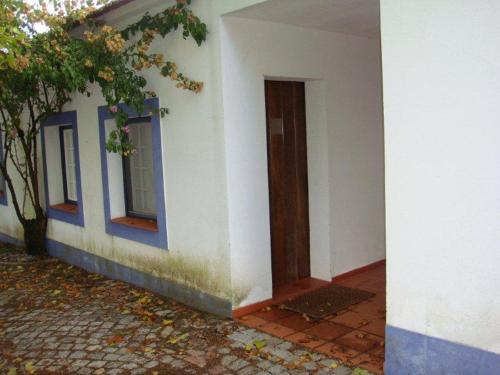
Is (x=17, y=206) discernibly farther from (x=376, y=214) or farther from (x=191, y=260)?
(x=376, y=214)

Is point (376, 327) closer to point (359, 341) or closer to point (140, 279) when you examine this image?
point (359, 341)

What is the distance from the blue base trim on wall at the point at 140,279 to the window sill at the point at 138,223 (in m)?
0.58

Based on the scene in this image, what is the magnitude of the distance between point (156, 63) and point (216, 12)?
0.87 metres

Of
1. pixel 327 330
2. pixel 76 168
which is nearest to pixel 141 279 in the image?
pixel 76 168

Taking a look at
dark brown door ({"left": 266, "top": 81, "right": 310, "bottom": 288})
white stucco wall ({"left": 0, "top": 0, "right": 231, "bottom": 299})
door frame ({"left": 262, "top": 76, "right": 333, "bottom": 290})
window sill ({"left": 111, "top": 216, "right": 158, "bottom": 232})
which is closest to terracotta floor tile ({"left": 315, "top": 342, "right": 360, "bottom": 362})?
white stucco wall ({"left": 0, "top": 0, "right": 231, "bottom": 299})

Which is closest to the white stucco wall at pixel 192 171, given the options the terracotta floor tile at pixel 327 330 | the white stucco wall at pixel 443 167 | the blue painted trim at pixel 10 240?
the terracotta floor tile at pixel 327 330

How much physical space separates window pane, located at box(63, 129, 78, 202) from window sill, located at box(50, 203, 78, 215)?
4.8 inches

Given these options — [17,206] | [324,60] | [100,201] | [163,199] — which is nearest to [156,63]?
[163,199]

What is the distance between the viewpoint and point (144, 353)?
4656mm

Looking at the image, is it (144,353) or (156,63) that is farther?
(156,63)

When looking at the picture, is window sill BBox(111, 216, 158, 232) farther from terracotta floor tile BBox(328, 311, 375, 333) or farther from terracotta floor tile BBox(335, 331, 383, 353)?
terracotta floor tile BBox(335, 331, 383, 353)

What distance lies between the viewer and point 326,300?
5699 millimetres

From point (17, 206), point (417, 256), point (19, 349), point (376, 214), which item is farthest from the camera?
point (17, 206)

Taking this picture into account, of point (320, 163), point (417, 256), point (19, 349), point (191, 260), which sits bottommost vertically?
point (19, 349)
